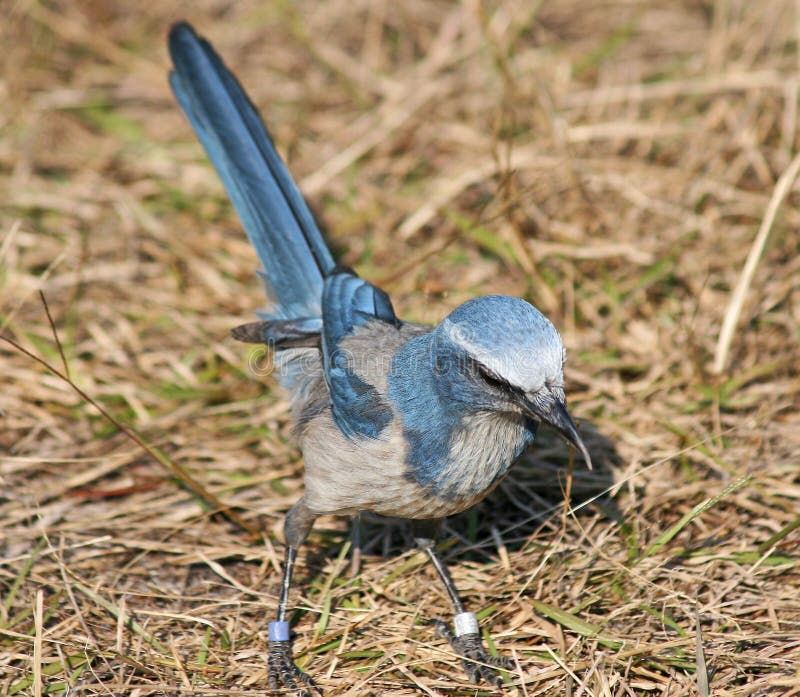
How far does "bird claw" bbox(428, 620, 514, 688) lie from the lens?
3621 millimetres

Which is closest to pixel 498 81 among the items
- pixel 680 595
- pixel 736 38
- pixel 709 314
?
pixel 736 38

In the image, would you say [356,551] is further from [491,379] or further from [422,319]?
[422,319]

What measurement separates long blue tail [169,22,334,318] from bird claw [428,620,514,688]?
5.80 feet

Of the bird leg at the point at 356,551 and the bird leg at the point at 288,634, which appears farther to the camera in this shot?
the bird leg at the point at 356,551

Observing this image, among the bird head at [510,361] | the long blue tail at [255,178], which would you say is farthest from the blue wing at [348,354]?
the bird head at [510,361]

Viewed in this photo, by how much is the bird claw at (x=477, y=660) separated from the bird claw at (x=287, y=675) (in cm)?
61

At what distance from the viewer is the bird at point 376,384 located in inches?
128

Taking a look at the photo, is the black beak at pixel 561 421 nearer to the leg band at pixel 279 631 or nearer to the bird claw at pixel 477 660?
the bird claw at pixel 477 660

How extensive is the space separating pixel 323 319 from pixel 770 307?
2.67m

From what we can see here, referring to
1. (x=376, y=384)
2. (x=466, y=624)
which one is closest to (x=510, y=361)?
(x=376, y=384)

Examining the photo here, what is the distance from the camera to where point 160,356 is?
5.24m

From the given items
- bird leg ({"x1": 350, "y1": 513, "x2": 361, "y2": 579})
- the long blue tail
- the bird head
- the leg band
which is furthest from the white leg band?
the long blue tail

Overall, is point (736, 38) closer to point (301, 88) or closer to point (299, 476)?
point (301, 88)

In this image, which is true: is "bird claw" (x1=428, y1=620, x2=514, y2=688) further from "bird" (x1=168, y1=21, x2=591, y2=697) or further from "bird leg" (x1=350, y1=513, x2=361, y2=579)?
"bird leg" (x1=350, y1=513, x2=361, y2=579)
